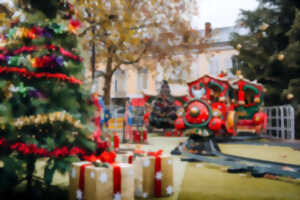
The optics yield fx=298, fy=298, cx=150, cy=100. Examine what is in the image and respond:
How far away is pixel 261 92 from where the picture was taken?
1170 centimetres

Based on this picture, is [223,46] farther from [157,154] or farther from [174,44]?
[157,154]

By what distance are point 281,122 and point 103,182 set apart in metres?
11.2

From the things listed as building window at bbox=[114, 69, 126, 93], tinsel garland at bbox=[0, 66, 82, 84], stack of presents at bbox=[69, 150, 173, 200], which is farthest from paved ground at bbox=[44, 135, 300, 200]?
building window at bbox=[114, 69, 126, 93]

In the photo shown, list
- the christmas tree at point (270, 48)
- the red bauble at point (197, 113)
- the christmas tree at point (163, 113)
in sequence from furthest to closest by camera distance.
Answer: the christmas tree at point (163, 113) → the christmas tree at point (270, 48) → the red bauble at point (197, 113)

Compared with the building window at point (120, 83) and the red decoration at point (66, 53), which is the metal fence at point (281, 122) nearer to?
the red decoration at point (66, 53)

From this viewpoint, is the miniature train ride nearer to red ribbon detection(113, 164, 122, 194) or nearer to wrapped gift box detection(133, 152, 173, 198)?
wrapped gift box detection(133, 152, 173, 198)

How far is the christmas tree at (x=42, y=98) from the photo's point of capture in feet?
9.61

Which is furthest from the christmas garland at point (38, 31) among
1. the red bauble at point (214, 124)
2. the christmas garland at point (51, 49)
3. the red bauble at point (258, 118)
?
the red bauble at point (258, 118)

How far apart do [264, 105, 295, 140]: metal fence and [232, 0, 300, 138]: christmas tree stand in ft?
1.41

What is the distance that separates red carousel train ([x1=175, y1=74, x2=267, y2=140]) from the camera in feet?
24.7

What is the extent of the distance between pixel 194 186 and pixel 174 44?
10862 mm

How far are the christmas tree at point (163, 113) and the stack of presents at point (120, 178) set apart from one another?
37.1 feet

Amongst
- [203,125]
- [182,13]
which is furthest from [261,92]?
[203,125]

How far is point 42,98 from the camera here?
307 centimetres
